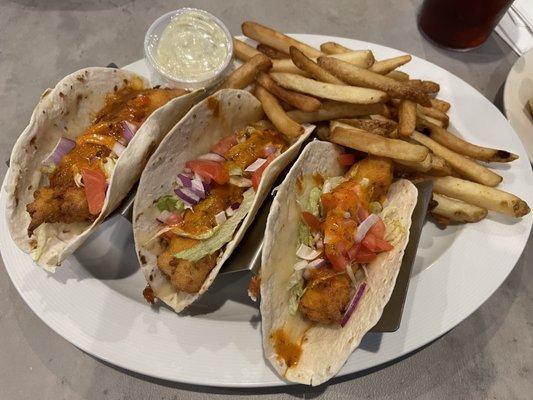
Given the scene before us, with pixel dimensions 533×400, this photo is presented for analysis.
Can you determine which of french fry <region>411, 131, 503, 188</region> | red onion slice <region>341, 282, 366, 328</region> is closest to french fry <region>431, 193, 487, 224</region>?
french fry <region>411, 131, 503, 188</region>

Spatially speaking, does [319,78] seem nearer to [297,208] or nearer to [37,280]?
[297,208]

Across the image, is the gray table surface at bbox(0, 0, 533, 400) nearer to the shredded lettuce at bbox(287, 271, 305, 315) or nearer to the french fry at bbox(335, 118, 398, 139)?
the shredded lettuce at bbox(287, 271, 305, 315)

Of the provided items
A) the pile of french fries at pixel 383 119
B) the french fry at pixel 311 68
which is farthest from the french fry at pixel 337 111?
the french fry at pixel 311 68

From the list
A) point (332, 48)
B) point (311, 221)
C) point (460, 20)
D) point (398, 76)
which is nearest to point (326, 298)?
point (311, 221)

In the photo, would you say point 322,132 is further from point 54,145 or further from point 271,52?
point 54,145

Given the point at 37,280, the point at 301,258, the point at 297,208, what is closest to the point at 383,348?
the point at 301,258

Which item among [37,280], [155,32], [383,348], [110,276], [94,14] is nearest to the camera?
[383,348]
